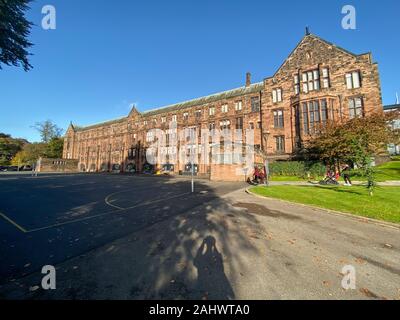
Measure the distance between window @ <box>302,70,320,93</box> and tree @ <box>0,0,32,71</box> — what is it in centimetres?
3345

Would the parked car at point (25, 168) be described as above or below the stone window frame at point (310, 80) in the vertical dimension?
below

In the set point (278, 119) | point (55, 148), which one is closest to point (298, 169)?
point (278, 119)

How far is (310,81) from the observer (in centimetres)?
2934

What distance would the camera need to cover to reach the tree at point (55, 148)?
7700cm

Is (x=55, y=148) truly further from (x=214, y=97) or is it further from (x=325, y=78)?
(x=325, y=78)

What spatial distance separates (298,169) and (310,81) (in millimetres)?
14679

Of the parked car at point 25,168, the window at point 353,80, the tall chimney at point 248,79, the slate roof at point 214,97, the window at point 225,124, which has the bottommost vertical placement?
the parked car at point 25,168

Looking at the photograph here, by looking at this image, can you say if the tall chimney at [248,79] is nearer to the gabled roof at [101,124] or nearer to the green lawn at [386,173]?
the green lawn at [386,173]

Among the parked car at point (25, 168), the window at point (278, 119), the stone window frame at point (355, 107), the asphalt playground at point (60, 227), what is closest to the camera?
the asphalt playground at point (60, 227)

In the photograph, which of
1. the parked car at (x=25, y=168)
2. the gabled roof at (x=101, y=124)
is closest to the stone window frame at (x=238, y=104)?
the gabled roof at (x=101, y=124)

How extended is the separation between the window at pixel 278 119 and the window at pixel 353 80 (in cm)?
956

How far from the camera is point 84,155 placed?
71.4 meters
